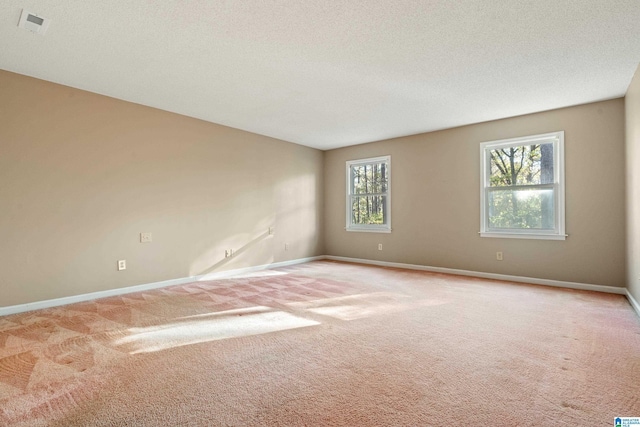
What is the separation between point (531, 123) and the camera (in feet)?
15.0

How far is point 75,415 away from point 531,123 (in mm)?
5822

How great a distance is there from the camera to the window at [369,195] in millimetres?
6242

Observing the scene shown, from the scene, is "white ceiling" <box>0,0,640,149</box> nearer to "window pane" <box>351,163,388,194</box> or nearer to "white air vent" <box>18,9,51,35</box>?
"white air vent" <box>18,9,51,35</box>

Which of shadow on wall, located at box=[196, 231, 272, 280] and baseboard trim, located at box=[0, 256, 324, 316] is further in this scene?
shadow on wall, located at box=[196, 231, 272, 280]

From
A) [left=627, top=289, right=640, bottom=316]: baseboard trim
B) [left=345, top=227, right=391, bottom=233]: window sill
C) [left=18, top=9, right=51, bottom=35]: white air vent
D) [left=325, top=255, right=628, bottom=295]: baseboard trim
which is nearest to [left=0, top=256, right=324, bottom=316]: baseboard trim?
[left=345, top=227, right=391, bottom=233]: window sill

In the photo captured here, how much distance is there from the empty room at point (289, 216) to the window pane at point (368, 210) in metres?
0.35

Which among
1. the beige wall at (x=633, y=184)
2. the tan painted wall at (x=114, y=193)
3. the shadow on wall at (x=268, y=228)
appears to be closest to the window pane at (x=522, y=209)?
the beige wall at (x=633, y=184)

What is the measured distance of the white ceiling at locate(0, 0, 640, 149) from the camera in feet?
7.40

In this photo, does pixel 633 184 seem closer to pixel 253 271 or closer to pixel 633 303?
pixel 633 303

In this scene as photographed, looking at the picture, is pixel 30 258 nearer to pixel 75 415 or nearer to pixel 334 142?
pixel 75 415

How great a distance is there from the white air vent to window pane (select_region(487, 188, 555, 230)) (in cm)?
567

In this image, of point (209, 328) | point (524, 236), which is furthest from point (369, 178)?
point (209, 328)

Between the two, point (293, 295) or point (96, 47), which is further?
point (293, 295)

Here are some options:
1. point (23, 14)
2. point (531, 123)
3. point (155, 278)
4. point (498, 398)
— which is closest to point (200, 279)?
point (155, 278)
